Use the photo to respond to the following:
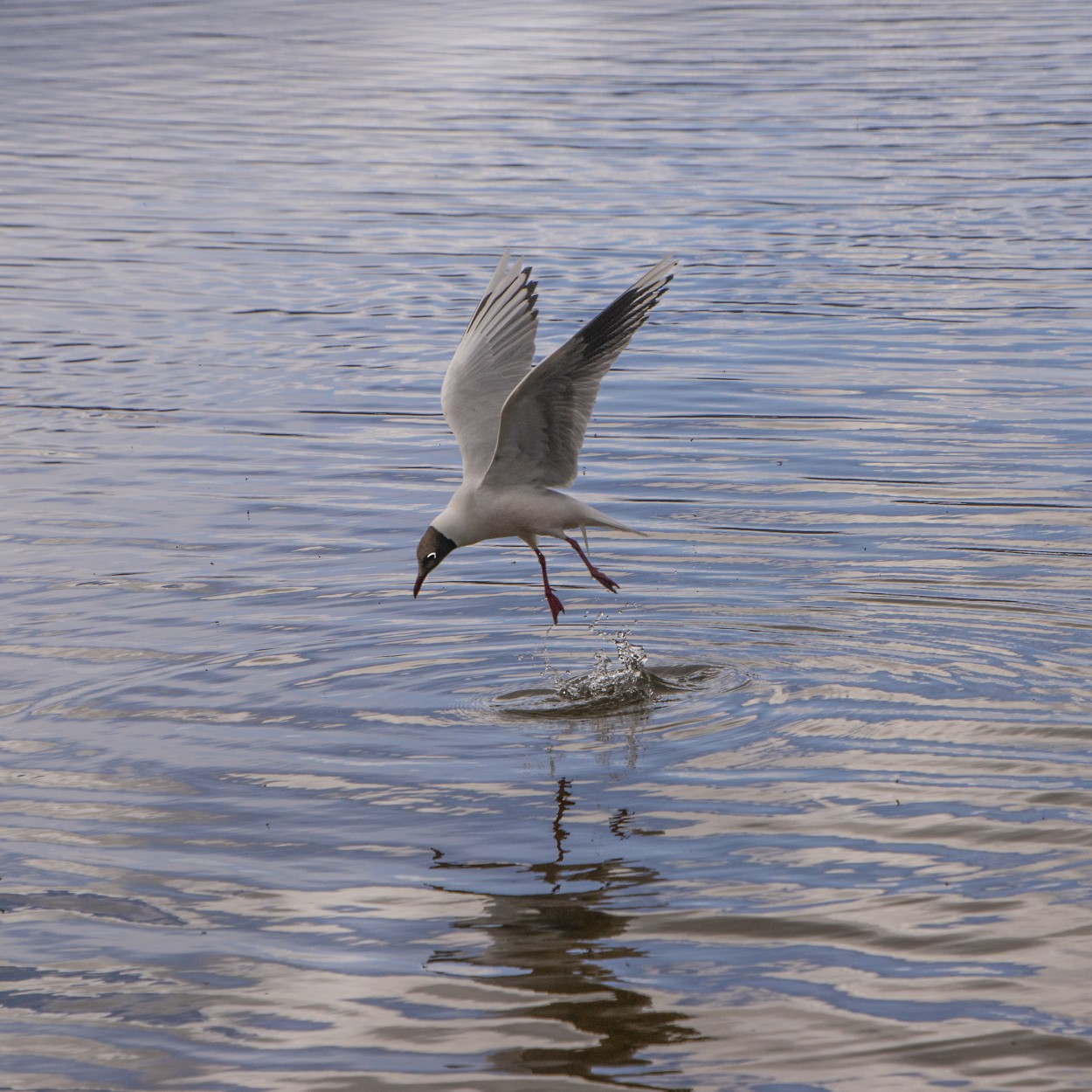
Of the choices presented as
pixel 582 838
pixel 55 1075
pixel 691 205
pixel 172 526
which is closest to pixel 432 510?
pixel 172 526

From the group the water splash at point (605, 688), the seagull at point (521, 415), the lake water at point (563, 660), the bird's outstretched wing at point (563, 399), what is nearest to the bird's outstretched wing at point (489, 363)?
the seagull at point (521, 415)

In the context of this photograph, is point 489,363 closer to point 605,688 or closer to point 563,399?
point 563,399

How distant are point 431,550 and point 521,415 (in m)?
0.76

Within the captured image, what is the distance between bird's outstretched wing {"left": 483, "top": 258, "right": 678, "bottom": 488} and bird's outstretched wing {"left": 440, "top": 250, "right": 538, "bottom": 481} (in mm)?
270

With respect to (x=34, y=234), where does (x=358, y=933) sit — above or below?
below

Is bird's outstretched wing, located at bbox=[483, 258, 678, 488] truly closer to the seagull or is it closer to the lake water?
the seagull

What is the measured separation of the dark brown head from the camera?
8.39 metres

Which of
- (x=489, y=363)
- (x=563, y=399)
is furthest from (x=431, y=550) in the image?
(x=489, y=363)

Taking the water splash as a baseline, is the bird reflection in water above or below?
below

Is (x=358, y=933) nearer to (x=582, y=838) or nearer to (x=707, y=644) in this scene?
(x=582, y=838)

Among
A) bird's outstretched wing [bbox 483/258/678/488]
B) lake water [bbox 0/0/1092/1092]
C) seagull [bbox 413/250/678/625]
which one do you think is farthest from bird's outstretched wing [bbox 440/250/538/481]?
lake water [bbox 0/0/1092/1092]

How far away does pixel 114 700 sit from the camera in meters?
7.68

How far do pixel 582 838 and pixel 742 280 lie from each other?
10.2m

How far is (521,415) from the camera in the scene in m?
8.16
